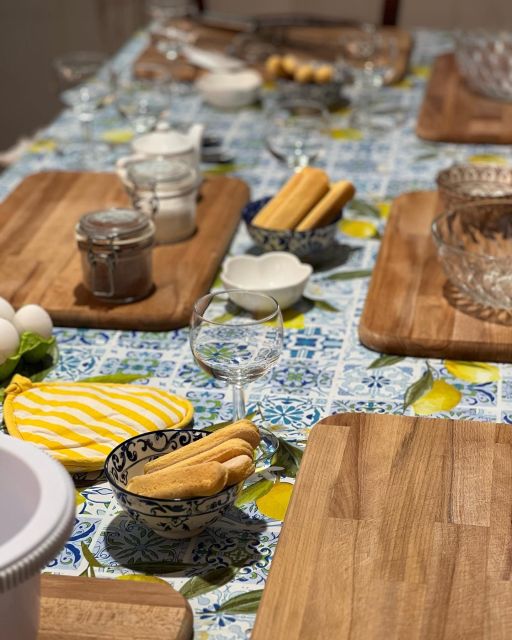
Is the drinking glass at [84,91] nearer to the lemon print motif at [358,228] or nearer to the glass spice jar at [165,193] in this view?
the glass spice jar at [165,193]

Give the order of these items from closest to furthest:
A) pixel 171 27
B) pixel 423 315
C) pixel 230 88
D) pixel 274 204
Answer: pixel 423 315
pixel 274 204
pixel 230 88
pixel 171 27

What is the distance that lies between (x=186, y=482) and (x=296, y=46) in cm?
195

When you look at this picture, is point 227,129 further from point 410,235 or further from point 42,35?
point 42,35

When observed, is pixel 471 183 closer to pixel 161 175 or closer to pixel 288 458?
pixel 161 175

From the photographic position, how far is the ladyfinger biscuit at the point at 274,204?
1.67 meters

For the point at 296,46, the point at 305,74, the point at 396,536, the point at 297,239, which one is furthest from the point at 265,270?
the point at 296,46

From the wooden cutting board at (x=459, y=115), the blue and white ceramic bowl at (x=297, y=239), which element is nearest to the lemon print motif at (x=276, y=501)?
the blue and white ceramic bowl at (x=297, y=239)

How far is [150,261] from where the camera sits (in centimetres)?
155

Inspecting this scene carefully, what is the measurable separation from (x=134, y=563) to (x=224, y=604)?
0.34 ft

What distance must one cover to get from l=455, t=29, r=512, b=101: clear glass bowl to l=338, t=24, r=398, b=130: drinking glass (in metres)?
0.19

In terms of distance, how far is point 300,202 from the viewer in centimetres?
166

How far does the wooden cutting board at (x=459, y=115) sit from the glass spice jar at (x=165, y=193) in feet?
2.36

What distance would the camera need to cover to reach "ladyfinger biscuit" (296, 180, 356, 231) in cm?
165

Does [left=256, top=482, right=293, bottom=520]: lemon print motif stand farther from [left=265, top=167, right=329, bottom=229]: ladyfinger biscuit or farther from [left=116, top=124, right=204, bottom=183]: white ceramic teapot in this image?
[left=116, top=124, right=204, bottom=183]: white ceramic teapot
